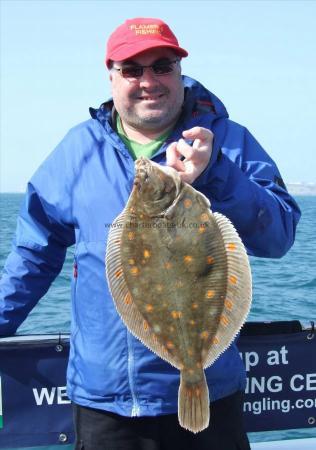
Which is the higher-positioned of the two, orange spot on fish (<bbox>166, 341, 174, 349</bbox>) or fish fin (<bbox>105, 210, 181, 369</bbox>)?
fish fin (<bbox>105, 210, 181, 369</bbox>)

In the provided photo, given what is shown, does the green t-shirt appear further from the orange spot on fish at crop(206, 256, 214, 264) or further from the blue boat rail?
the blue boat rail

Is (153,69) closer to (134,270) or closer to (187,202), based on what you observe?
(187,202)

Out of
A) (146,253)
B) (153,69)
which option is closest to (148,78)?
(153,69)

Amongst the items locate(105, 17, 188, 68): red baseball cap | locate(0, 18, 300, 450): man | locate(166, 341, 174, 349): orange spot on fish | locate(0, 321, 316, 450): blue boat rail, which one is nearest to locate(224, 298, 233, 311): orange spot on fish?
locate(166, 341, 174, 349): orange spot on fish

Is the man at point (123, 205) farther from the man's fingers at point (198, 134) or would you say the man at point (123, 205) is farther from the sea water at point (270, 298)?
the sea water at point (270, 298)

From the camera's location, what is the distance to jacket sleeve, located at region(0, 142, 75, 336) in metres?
3.15

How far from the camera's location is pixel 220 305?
2506 mm

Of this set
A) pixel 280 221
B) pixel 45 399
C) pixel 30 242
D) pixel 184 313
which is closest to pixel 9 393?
pixel 45 399

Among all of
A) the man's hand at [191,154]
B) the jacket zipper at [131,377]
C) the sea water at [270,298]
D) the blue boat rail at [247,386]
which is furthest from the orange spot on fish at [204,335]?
the sea water at [270,298]

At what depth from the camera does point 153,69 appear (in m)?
2.89

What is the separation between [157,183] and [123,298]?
0.48 metres

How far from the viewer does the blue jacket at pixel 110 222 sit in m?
2.72

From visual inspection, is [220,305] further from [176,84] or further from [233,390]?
[176,84]

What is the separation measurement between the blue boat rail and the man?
679mm
